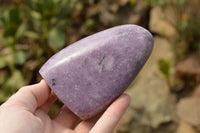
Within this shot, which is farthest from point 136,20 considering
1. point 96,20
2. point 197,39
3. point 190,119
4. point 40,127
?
point 40,127

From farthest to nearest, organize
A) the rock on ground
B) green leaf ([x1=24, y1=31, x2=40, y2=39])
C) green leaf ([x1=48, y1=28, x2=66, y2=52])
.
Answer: green leaf ([x1=24, y1=31, x2=40, y2=39]) < green leaf ([x1=48, y1=28, x2=66, y2=52]) < the rock on ground

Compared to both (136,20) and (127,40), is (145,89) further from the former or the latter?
(127,40)

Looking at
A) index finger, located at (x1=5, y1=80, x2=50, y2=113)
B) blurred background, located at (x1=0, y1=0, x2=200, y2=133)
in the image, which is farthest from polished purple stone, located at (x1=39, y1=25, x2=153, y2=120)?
blurred background, located at (x1=0, y1=0, x2=200, y2=133)

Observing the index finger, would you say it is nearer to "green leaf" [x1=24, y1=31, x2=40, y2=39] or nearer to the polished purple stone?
the polished purple stone

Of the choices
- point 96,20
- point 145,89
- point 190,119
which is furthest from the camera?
point 96,20

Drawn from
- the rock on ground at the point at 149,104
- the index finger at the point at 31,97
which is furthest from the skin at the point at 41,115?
the rock on ground at the point at 149,104

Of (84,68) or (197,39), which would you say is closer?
(84,68)
